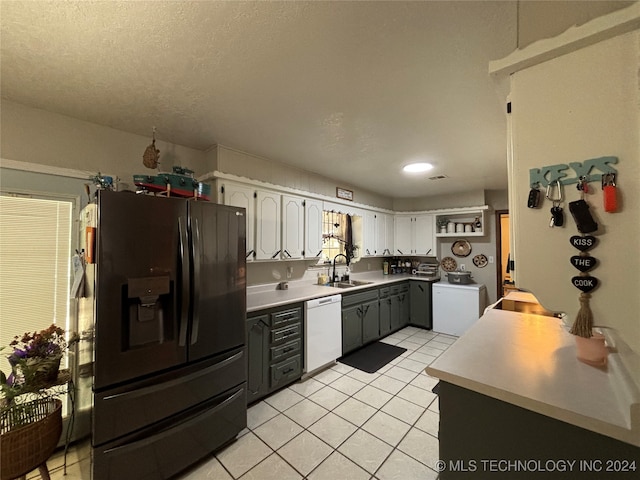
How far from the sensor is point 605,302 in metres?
0.71

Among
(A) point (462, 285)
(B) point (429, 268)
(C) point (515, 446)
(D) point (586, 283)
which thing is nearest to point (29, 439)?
(C) point (515, 446)

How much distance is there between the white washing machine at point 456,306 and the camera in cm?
414

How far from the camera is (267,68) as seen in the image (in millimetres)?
1463

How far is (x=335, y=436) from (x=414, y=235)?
3.93 meters

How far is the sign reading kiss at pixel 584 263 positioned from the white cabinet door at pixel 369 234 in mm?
3581

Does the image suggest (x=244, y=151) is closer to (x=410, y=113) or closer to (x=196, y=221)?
(x=196, y=221)

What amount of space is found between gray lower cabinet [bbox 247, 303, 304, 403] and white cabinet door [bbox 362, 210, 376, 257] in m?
2.00

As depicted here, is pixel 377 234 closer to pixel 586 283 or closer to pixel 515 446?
pixel 515 446

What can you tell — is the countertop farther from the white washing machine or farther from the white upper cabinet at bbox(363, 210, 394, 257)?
the white washing machine

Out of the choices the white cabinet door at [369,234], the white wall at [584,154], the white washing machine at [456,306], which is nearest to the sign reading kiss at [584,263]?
the white wall at [584,154]

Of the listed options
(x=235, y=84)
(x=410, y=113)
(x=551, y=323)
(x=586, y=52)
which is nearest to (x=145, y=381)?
(x=235, y=84)

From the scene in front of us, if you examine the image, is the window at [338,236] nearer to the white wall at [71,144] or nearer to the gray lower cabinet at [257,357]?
the gray lower cabinet at [257,357]

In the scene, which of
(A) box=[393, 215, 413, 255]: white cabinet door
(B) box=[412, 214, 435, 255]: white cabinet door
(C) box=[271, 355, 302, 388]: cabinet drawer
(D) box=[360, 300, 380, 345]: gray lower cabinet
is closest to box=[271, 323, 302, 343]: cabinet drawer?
(C) box=[271, 355, 302, 388]: cabinet drawer

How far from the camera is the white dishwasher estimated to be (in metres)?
2.79
